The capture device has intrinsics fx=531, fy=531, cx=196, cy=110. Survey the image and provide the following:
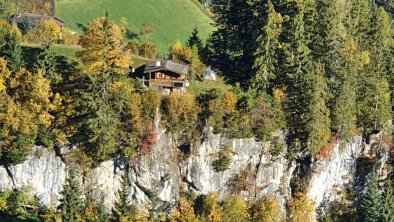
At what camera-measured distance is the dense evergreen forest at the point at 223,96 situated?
59312 mm

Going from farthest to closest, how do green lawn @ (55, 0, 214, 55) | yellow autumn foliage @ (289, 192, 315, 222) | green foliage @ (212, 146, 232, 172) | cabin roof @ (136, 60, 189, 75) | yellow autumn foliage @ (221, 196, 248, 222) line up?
green lawn @ (55, 0, 214, 55), yellow autumn foliage @ (289, 192, 315, 222), cabin roof @ (136, 60, 189, 75), green foliage @ (212, 146, 232, 172), yellow autumn foliage @ (221, 196, 248, 222)

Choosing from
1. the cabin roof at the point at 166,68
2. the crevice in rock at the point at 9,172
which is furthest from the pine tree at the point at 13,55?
the cabin roof at the point at 166,68

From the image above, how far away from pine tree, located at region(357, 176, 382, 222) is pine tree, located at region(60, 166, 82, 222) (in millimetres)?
35327

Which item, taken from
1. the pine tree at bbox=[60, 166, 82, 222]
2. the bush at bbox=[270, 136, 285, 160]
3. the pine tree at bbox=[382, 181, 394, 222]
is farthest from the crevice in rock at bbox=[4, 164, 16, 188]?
the pine tree at bbox=[382, 181, 394, 222]

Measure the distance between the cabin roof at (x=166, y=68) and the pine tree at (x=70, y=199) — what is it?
16.2 metres

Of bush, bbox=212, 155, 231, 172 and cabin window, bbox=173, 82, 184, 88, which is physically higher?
cabin window, bbox=173, 82, 184, 88

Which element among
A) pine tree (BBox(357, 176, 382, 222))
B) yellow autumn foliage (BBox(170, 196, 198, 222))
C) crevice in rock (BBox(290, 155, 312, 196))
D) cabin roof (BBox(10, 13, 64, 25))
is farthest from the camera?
cabin roof (BBox(10, 13, 64, 25))

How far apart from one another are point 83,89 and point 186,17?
171ft

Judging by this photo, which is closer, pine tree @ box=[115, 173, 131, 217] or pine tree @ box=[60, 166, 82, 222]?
pine tree @ box=[60, 166, 82, 222]

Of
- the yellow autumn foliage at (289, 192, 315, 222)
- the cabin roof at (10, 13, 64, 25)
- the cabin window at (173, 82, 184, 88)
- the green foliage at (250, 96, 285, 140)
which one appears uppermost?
the cabin roof at (10, 13, 64, 25)

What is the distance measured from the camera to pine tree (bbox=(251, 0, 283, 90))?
69562mm

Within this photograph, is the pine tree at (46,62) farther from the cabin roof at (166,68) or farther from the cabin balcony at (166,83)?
the cabin balcony at (166,83)

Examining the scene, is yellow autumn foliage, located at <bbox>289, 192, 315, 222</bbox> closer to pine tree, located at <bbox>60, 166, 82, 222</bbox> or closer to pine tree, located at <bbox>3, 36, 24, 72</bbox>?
pine tree, located at <bbox>60, 166, 82, 222</bbox>

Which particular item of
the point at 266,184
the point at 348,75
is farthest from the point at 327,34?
the point at 266,184
